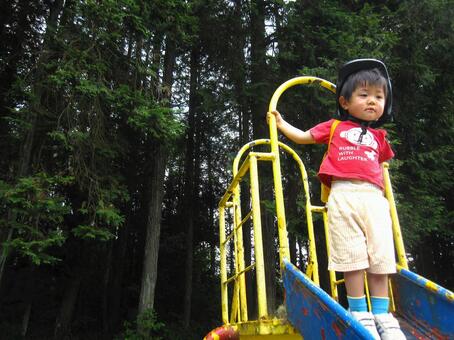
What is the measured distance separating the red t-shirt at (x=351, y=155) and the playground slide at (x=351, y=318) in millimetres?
492

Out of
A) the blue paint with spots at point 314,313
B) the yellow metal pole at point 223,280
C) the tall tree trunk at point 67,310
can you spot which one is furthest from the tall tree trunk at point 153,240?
the blue paint with spots at point 314,313

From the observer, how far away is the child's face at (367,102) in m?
2.04

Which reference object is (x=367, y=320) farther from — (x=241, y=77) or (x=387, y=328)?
(x=241, y=77)

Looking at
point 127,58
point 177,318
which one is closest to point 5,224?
point 127,58

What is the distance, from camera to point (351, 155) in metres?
2.01

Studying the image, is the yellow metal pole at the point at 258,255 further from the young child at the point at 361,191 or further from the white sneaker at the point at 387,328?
the white sneaker at the point at 387,328

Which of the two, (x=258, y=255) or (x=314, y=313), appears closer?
(x=314, y=313)

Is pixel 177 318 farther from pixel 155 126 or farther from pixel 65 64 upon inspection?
pixel 65 64

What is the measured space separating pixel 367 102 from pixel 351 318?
108 cm

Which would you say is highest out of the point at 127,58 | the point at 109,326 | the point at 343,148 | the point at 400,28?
the point at 400,28

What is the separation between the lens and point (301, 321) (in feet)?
5.83

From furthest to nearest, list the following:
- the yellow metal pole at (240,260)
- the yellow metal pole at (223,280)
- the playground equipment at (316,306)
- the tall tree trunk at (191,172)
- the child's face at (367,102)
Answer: the tall tree trunk at (191,172) < the yellow metal pole at (223,280) < the yellow metal pole at (240,260) < the child's face at (367,102) < the playground equipment at (316,306)

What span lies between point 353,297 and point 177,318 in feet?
46.5

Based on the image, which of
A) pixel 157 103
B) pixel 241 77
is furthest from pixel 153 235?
pixel 241 77
